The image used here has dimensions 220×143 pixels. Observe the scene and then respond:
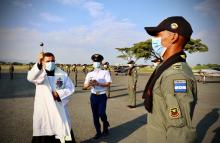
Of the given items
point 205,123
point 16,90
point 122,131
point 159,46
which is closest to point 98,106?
point 122,131

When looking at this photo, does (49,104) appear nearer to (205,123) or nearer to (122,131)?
(122,131)

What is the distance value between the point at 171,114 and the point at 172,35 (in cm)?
68

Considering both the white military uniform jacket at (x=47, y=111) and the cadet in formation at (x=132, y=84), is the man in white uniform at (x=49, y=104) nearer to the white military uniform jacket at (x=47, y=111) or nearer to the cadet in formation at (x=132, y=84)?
the white military uniform jacket at (x=47, y=111)

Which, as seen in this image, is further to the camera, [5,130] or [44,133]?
[5,130]

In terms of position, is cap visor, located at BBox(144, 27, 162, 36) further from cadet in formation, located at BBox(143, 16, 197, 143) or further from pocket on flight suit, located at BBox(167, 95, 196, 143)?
pocket on flight suit, located at BBox(167, 95, 196, 143)

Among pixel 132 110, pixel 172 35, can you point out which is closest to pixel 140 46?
pixel 132 110

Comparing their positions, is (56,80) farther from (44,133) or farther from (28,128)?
(28,128)

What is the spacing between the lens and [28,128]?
6852 mm

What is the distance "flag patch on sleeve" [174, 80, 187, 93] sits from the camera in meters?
1.75

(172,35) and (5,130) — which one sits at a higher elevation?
(172,35)

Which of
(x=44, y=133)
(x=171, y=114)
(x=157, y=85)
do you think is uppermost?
(x=157, y=85)

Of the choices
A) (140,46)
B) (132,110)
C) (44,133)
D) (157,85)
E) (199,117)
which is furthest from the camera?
(140,46)

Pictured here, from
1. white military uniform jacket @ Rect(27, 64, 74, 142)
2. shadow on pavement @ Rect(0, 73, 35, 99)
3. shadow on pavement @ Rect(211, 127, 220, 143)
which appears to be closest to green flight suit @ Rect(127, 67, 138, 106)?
shadow on pavement @ Rect(211, 127, 220, 143)

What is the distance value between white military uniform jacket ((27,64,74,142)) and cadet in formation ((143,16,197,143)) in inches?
105
